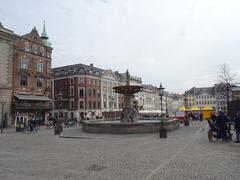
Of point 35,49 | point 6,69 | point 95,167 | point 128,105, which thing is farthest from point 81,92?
point 95,167

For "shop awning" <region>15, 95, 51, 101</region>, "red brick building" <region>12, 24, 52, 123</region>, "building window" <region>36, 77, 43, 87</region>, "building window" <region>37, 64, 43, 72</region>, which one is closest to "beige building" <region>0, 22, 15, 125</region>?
"red brick building" <region>12, 24, 52, 123</region>

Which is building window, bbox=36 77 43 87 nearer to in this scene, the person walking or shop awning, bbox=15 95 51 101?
shop awning, bbox=15 95 51 101

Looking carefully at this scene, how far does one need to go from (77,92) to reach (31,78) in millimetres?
24669

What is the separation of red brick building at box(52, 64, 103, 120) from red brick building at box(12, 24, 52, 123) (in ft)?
64.8

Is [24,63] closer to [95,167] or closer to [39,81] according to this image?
[39,81]

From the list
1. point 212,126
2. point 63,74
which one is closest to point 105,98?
point 63,74

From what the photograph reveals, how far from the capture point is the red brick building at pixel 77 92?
72.5 m

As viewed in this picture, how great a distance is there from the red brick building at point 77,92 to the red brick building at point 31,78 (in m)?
19.8

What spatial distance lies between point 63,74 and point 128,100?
49.7 m

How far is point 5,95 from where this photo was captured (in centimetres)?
4191

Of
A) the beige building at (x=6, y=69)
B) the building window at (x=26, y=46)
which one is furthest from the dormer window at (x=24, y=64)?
the beige building at (x=6, y=69)

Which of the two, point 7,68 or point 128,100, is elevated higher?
point 7,68

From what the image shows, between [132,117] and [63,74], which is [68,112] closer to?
[63,74]

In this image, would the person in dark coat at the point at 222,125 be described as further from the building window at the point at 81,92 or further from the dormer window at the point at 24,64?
the building window at the point at 81,92
